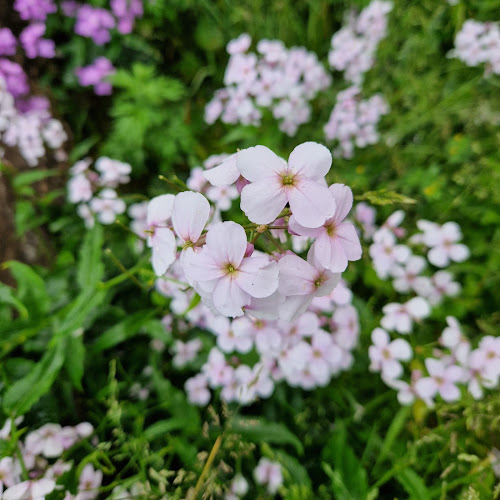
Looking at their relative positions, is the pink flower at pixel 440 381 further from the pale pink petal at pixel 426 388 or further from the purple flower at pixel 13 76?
the purple flower at pixel 13 76

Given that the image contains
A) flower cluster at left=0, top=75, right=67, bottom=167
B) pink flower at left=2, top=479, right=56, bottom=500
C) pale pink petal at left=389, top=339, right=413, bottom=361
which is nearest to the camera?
pink flower at left=2, top=479, right=56, bottom=500

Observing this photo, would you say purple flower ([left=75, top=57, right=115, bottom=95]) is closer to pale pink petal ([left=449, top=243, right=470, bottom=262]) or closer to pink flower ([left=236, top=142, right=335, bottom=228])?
pink flower ([left=236, top=142, right=335, bottom=228])

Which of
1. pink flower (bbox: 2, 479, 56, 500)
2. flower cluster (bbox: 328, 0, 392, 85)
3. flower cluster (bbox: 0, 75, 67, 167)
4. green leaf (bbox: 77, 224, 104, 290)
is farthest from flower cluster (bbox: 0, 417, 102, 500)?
flower cluster (bbox: 328, 0, 392, 85)

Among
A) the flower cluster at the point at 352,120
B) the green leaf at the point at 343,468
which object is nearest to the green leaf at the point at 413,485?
the green leaf at the point at 343,468

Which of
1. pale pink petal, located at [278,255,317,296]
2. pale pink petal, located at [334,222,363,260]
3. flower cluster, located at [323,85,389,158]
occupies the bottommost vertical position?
flower cluster, located at [323,85,389,158]

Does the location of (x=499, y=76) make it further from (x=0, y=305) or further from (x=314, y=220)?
(x=0, y=305)

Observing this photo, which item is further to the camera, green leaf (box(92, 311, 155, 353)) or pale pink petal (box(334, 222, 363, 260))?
green leaf (box(92, 311, 155, 353))

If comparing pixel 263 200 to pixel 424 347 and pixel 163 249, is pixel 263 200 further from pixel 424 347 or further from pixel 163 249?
pixel 424 347
